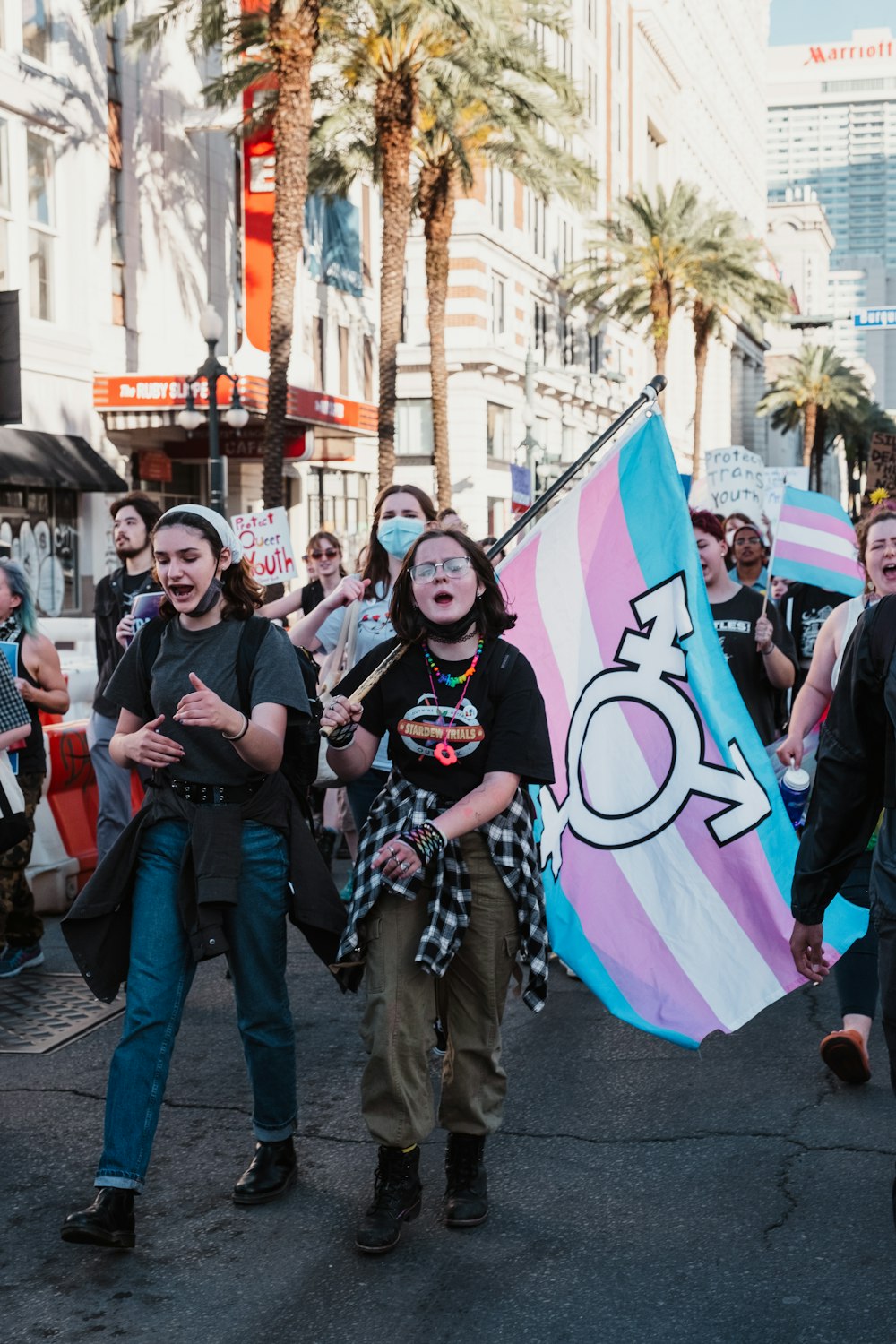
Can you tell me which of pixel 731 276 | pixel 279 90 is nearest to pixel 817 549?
pixel 279 90

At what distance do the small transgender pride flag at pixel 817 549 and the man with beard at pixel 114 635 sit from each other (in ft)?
12.7

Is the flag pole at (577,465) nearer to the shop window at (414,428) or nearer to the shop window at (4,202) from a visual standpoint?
the shop window at (4,202)

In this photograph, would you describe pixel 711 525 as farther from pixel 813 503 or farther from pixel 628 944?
pixel 628 944

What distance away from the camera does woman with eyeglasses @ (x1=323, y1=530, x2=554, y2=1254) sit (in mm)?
3881

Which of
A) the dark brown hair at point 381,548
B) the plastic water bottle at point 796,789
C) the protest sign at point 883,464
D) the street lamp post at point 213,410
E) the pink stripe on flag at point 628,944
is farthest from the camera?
the street lamp post at point 213,410

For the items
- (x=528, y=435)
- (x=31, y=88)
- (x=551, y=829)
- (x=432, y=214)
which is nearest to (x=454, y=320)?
(x=528, y=435)

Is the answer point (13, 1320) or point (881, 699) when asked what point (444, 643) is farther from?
point (13, 1320)

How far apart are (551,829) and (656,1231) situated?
4.65 feet

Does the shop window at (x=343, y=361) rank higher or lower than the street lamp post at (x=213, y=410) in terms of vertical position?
higher

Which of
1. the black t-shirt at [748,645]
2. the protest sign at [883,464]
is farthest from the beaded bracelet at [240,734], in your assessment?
the protest sign at [883,464]

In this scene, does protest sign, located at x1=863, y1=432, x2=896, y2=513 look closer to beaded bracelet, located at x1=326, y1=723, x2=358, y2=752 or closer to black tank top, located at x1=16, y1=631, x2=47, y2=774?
black tank top, located at x1=16, y1=631, x2=47, y2=774

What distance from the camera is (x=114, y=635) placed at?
292 inches

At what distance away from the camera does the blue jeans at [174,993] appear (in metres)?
3.89

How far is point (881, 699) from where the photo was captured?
314 cm
